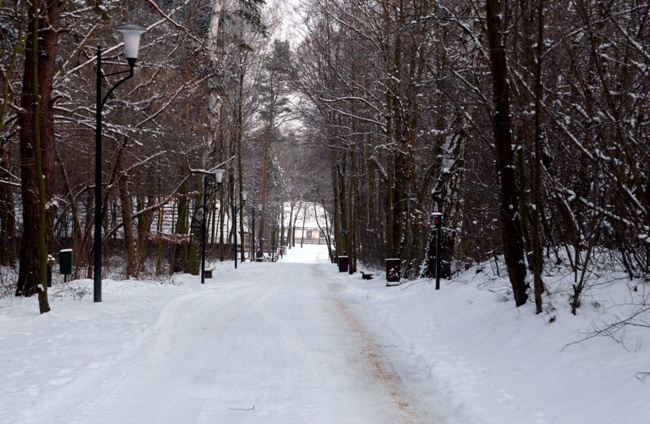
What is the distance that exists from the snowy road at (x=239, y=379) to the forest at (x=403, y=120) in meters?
2.57

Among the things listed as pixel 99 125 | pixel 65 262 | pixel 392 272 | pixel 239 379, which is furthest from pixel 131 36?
pixel 392 272

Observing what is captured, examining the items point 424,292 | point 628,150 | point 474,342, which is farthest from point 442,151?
point 628,150

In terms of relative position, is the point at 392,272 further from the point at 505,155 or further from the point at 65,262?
the point at 505,155

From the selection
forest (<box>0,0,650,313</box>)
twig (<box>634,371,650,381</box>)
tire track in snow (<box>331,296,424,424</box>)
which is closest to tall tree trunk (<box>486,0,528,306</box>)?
forest (<box>0,0,650,313</box>)

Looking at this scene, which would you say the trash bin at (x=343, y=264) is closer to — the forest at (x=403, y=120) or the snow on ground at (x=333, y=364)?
the forest at (x=403, y=120)

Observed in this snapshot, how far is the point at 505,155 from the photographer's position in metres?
9.50

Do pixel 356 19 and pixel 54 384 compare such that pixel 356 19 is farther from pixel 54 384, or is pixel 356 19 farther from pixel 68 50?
pixel 54 384

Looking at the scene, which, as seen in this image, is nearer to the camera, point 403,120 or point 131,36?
point 131,36

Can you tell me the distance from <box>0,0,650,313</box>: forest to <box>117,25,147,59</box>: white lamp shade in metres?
0.49

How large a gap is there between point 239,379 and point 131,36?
7.35 m

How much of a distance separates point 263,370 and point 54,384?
2.18 m

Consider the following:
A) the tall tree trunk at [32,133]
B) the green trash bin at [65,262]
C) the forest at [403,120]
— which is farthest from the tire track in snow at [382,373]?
the green trash bin at [65,262]

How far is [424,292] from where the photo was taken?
15.1 meters

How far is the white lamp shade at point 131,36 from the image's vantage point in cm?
1180
